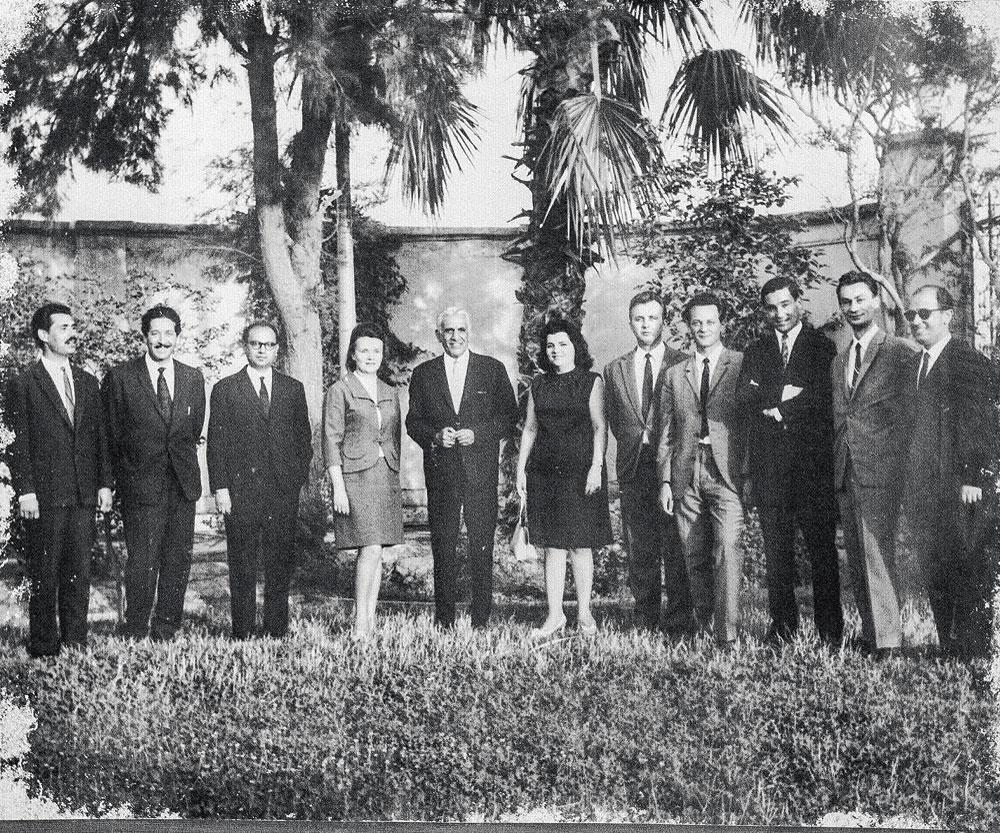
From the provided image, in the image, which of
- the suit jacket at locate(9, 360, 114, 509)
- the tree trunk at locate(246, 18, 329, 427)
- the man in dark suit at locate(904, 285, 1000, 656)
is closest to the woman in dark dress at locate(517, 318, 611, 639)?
the tree trunk at locate(246, 18, 329, 427)

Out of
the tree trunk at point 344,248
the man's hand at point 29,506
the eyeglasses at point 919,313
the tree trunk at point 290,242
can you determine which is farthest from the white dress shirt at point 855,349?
the man's hand at point 29,506

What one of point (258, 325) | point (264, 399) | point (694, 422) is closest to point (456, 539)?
point (264, 399)

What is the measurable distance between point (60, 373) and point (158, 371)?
484 mm

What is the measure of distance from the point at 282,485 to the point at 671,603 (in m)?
1.98

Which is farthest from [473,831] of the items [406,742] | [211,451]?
[211,451]

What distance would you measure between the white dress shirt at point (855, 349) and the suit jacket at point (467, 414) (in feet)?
5.18

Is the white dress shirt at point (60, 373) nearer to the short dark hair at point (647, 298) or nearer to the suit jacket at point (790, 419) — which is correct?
the short dark hair at point (647, 298)

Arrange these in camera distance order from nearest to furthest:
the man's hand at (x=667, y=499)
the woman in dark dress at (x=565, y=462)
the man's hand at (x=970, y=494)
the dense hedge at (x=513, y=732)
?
1. the dense hedge at (x=513, y=732)
2. the man's hand at (x=970, y=494)
3. the man's hand at (x=667, y=499)
4. the woman in dark dress at (x=565, y=462)

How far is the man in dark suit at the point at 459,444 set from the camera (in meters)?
5.14

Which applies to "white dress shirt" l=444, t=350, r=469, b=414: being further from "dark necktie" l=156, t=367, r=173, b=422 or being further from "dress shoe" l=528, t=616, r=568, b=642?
"dark necktie" l=156, t=367, r=173, b=422

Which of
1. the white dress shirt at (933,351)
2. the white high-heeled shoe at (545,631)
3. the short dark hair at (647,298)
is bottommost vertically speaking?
the white high-heeled shoe at (545,631)

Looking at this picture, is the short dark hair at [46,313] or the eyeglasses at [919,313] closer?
the eyeglasses at [919,313]

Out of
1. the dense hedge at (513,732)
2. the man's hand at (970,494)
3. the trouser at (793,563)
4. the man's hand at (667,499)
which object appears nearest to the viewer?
the dense hedge at (513,732)

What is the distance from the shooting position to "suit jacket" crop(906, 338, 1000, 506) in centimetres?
482
